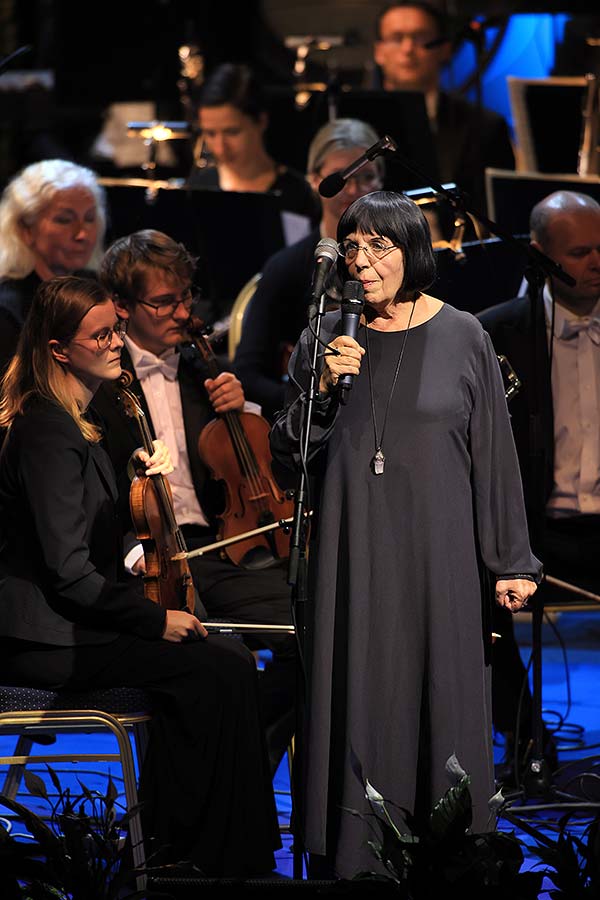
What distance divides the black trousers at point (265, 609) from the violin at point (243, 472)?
0.28 feet

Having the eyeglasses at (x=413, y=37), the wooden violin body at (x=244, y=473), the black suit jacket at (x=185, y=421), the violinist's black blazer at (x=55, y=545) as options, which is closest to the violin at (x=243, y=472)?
the wooden violin body at (x=244, y=473)

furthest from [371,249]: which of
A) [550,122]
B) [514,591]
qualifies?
[550,122]

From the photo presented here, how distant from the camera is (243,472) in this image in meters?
3.85

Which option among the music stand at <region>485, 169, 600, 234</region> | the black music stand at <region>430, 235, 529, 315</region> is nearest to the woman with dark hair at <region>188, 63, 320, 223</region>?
the music stand at <region>485, 169, 600, 234</region>

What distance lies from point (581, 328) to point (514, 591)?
1.52 metres

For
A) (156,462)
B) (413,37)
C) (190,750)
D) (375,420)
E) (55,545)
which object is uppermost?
(413,37)

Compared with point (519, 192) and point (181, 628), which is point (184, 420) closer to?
point (181, 628)

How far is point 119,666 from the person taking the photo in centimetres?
324

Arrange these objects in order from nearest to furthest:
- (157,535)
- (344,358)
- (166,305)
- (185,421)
A: (344,358), (157,535), (166,305), (185,421)

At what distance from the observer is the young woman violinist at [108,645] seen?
3195mm

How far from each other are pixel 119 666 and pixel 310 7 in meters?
6.53

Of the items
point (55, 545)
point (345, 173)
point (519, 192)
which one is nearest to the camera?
point (55, 545)

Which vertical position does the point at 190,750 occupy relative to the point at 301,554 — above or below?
below

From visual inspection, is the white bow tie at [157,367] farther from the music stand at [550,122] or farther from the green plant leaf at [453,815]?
the music stand at [550,122]
